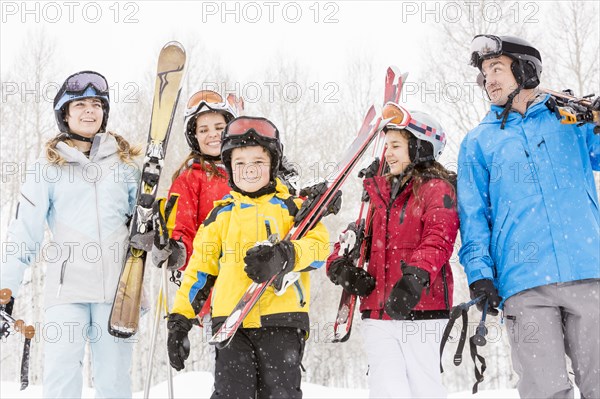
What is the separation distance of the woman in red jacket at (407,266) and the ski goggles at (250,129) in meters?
0.77

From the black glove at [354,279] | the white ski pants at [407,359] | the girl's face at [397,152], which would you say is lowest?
the white ski pants at [407,359]

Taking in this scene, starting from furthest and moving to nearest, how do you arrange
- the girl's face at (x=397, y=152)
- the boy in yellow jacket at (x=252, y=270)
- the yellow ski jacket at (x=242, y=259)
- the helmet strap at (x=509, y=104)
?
the girl's face at (x=397, y=152), the helmet strap at (x=509, y=104), the yellow ski jacket at (x=242, y=259), the boy in yellow jacket at (x=252, y=270)

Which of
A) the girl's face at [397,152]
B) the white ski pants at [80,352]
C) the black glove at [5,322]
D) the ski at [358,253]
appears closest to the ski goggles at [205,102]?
the ski at [358,253]

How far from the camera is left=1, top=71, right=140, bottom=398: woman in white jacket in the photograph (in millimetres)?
3623

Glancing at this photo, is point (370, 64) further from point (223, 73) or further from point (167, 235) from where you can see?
point (167, 235)

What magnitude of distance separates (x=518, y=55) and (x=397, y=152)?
90cm

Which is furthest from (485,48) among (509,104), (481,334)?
(481,334)

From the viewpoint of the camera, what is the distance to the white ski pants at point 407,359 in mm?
3211

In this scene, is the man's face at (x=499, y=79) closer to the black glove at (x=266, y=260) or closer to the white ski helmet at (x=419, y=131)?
the white ski helmet at (x=419, y=131)

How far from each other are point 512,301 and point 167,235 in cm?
210

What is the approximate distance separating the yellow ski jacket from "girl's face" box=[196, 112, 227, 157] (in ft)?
3.15

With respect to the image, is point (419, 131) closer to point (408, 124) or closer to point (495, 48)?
point (408, 124)

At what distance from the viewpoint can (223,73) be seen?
1928 cm

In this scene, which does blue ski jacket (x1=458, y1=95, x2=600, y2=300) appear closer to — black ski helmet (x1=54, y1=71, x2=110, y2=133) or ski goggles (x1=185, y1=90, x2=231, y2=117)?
ski goggles (x1=185, y1=90, x2=231, y2=117)
